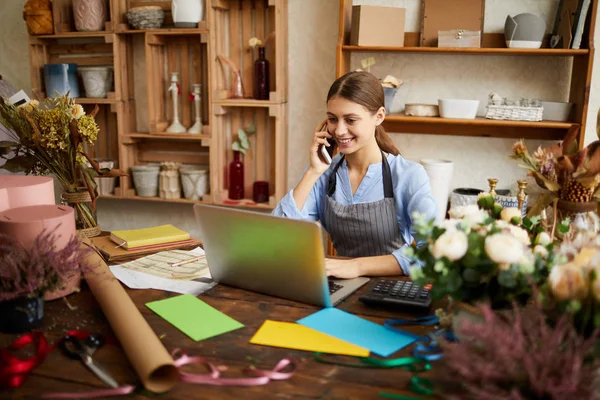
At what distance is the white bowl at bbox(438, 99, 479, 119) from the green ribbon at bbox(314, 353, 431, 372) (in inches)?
85.1

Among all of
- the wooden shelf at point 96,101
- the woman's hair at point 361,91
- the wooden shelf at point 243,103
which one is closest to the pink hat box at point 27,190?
the woman's hair at point 361,91

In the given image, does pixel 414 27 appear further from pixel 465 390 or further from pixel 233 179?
pixel 465 390

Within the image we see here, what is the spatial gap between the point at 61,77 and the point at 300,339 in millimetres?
3054

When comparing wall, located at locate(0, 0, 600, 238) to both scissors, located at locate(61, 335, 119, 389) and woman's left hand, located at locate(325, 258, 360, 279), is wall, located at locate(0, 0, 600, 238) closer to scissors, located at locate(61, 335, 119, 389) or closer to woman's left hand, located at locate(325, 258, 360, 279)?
woman's left hand, located at locate(325, 258, 360, 279)

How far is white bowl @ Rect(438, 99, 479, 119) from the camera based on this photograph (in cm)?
302

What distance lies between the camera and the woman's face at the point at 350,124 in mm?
2096

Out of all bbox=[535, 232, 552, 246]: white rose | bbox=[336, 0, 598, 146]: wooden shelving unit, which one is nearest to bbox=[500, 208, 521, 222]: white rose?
bbox=[535, 232, 552, 246]: white rose

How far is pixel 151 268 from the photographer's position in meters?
1.69

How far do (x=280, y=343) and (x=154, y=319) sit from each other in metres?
0.33

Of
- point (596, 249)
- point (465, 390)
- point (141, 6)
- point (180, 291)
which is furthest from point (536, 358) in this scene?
point (141, 6)

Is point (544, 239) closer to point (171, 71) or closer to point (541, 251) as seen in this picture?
point (541, 251)

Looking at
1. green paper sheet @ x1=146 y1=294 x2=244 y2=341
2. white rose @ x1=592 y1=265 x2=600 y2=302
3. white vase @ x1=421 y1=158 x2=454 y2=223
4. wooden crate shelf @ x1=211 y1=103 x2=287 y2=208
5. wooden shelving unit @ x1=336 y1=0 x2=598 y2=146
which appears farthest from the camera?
wooden crate shelf @ x1=211 y1=103 x2=287 y2=208

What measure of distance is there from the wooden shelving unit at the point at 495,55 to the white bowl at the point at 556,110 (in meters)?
0.04

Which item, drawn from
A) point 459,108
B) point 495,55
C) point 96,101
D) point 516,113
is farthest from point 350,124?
point 96,101
